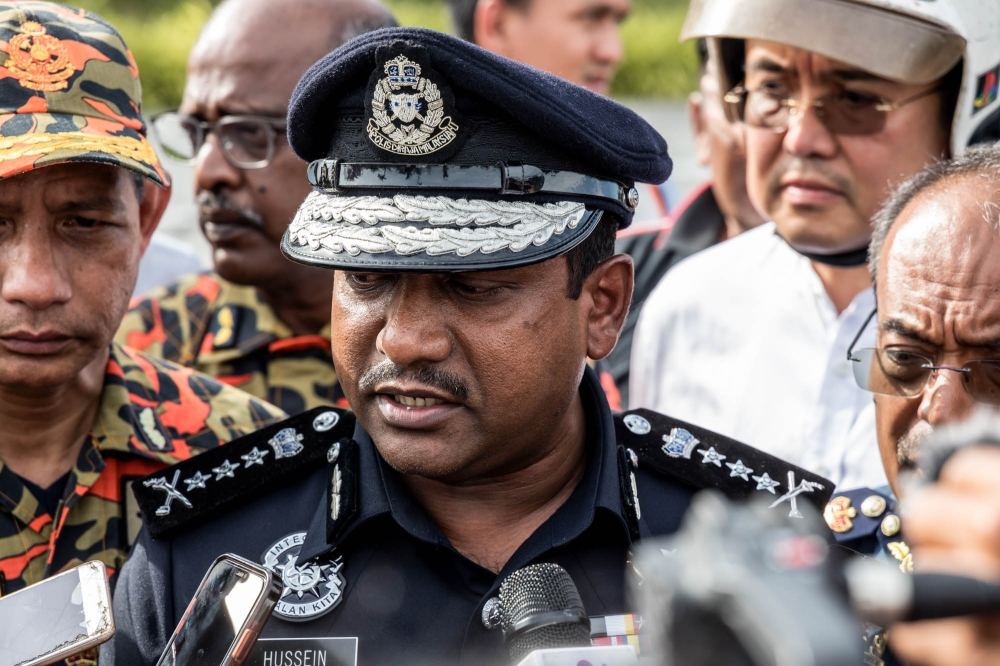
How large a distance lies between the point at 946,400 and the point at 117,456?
1.88 m

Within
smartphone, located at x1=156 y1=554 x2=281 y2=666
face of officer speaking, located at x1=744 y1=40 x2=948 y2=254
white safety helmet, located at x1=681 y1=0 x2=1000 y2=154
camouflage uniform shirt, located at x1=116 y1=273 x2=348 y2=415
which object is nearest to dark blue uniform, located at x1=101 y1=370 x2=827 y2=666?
smartphone, located at x1=156 y1=554 x2=281 y2=666

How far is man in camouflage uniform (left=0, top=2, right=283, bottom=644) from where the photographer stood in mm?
2568

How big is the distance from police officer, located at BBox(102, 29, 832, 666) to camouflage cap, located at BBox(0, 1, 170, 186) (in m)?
0.49

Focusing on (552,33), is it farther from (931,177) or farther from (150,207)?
(931,177)

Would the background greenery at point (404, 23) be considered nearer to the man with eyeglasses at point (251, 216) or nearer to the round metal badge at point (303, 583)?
the man with eyeglasses at point (251, 216)

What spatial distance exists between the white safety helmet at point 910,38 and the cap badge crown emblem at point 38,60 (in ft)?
6.32

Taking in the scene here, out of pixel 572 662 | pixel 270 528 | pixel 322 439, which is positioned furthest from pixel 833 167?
pixel 572 662

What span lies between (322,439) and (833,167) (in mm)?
1725

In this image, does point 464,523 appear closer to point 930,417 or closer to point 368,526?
point 368,526

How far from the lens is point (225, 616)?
1843mm

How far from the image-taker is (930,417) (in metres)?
2.43

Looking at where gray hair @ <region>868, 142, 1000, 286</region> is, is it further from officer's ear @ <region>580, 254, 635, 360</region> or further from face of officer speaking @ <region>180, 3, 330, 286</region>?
face of officer speaking @ <region>180, 3, 330, 286</region>

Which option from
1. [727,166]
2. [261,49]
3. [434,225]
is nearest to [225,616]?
[434,225]

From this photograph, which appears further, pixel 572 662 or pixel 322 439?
Answer: pixel 322 439
